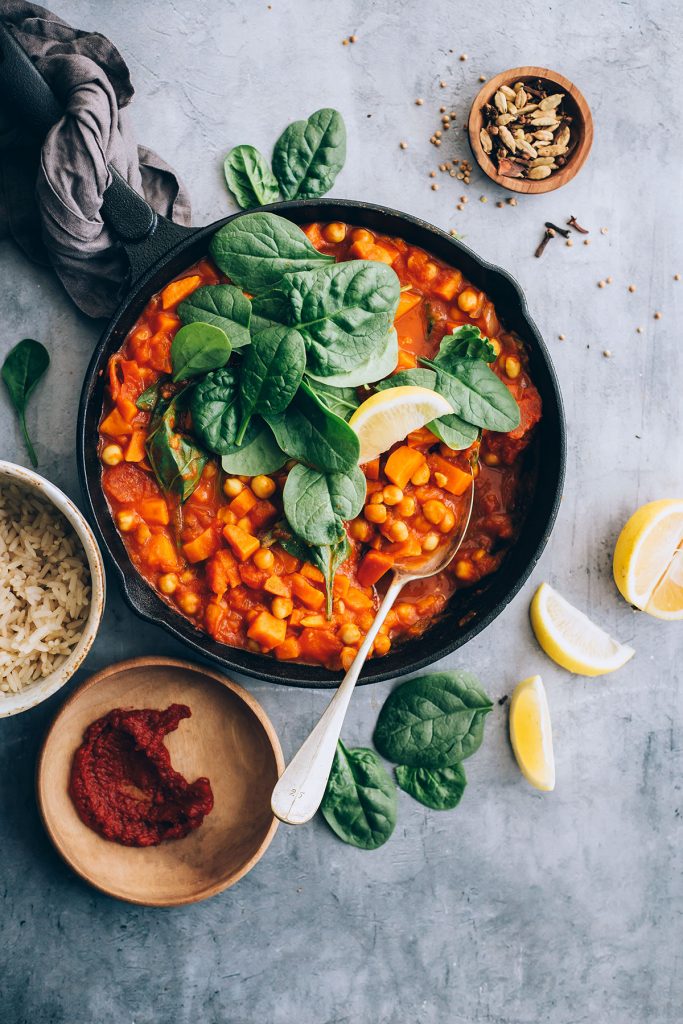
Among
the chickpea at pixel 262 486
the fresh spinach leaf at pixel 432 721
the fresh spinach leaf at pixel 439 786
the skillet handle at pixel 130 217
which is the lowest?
the fresh spinach leaf at pixel 439 786

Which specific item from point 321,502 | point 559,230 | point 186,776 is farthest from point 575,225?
point 186,776

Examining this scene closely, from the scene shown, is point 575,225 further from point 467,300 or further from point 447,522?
point 447,522

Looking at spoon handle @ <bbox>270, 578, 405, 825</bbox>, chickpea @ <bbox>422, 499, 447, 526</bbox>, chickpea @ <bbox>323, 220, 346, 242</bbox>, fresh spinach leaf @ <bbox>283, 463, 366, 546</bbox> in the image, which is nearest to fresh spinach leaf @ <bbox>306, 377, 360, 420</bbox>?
fresh spinach leaf @ <bbox>283, 463, 366, 546</bbox>

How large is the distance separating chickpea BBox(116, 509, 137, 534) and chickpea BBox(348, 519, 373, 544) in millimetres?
732

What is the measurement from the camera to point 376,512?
8.74ft

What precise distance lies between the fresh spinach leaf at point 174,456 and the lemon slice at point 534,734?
1505 mm

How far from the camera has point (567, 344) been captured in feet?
10.3

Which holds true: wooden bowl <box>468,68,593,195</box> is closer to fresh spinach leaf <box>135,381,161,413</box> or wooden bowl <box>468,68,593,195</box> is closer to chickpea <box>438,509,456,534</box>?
chickpea <box>438,509,456,534</box>

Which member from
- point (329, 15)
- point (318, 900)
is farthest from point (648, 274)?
point (318, 900)

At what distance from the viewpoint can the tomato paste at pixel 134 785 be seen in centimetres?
278

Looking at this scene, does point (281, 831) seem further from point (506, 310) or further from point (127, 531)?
point (506, 310)

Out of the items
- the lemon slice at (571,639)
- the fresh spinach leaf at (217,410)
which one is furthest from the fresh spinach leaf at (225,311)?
the lemon slice at (571,639)

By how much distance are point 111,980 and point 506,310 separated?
287cm

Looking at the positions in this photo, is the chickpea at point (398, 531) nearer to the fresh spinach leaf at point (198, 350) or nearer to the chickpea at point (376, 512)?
the chickpea at point (376, 512)
